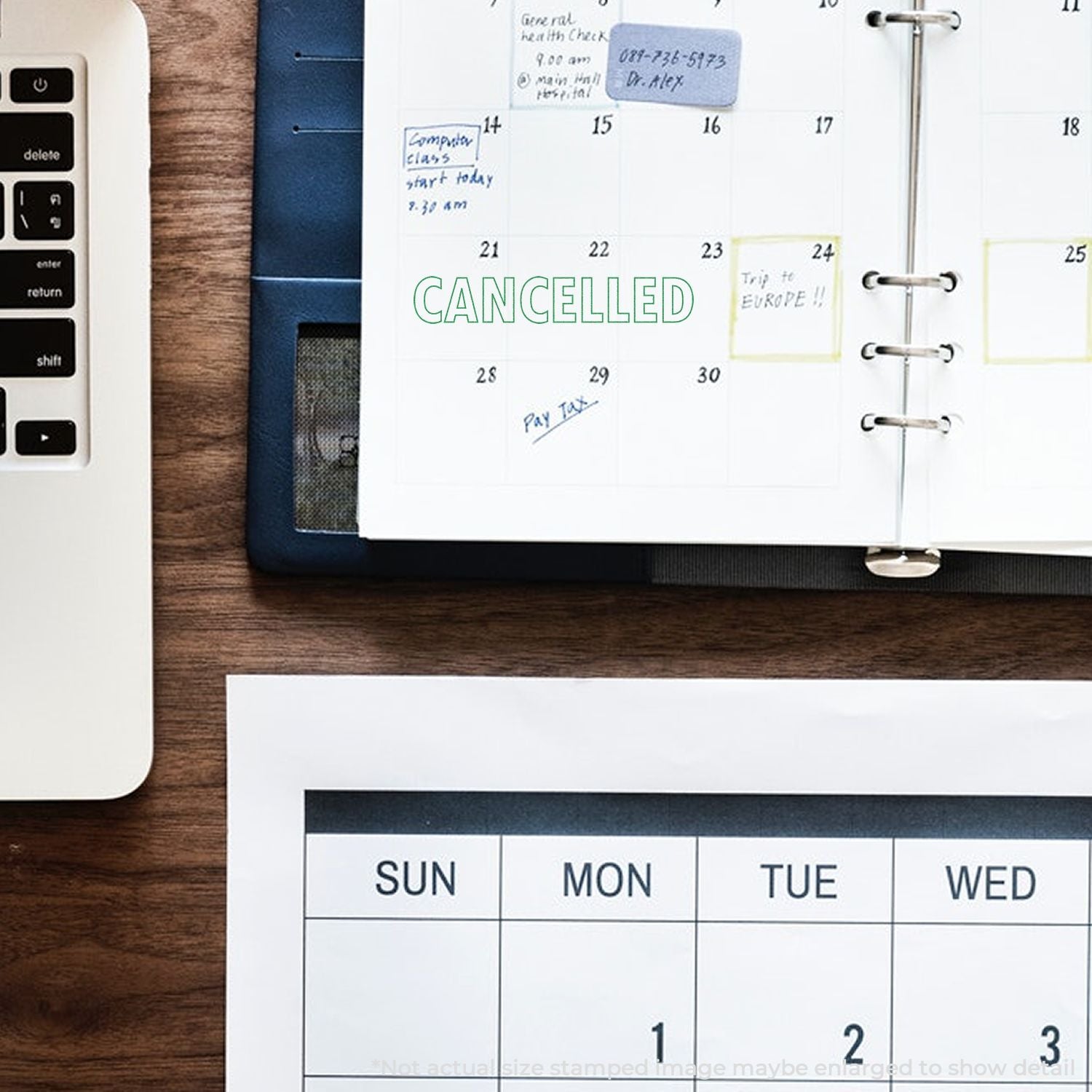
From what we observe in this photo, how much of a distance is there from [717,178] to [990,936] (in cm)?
27

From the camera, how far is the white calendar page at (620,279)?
43 centimetres

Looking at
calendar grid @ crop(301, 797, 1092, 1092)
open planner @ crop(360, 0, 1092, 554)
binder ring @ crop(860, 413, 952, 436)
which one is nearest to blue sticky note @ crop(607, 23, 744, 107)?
open planner @ crop(360, 0, 1092, 554)

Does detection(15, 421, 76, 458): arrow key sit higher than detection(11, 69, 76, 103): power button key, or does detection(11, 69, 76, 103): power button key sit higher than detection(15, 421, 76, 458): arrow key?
detection(11, 69, 76, 103): power button key

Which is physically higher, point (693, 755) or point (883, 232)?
point (883, 232)

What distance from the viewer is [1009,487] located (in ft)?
1.42

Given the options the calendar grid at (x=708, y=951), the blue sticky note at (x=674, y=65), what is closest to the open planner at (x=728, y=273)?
the blue sticky note at (x=674, y=65)

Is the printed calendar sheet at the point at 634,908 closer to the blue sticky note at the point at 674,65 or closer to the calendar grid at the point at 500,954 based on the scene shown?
the calendar grid at the point at 500,954

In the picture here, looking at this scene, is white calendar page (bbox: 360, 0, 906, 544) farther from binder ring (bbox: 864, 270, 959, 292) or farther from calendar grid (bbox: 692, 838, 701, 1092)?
calendar grid (bbox: 692, 838, 701, 1092)

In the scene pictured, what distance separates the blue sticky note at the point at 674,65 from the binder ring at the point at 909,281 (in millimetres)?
73

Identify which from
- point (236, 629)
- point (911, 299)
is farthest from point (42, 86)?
point (911, 299)

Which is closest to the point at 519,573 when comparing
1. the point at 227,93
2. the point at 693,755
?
the point at 693,755

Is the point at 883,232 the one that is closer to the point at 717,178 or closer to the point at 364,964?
the point at 717,178

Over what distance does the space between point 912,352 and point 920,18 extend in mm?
105

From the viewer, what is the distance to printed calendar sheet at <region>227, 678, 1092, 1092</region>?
45 cm
